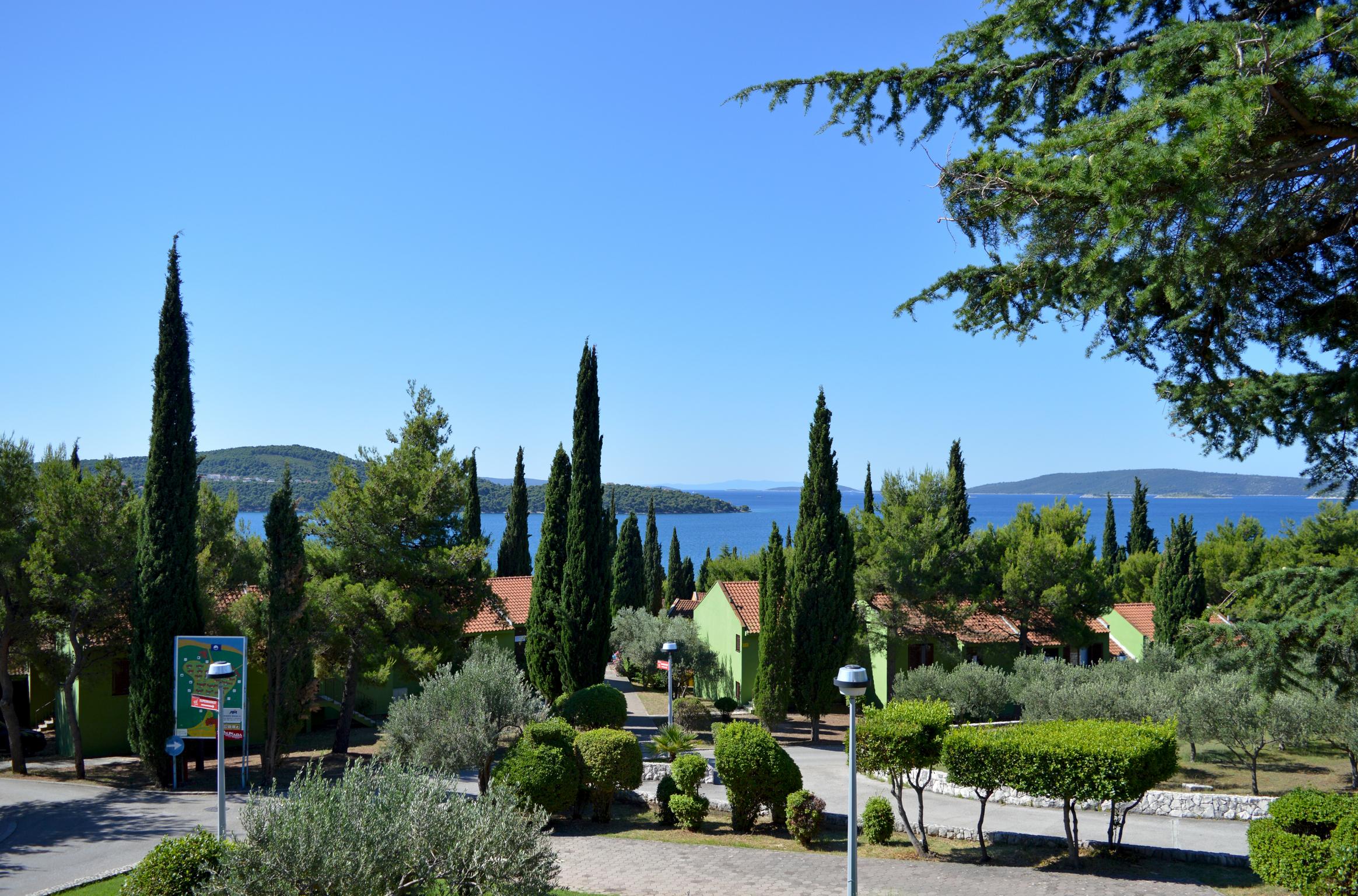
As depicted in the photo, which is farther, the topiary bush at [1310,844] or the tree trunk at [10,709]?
the tree trunk at [10,709]

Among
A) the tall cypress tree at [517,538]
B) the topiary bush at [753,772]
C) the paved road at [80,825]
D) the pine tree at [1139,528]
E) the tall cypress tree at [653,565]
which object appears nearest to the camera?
the paved road at [80,825]

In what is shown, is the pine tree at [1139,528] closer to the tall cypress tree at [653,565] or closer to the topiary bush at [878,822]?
the tall cypress tree at [653,565]

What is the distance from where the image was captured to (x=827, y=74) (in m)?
8.55

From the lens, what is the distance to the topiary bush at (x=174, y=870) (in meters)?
9.23

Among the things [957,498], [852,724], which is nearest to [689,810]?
[852,724]

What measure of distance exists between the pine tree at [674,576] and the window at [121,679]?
39.0 m

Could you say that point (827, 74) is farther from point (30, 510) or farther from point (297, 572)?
point (30, 510)

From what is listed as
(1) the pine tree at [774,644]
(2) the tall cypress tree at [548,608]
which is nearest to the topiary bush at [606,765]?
(2) the tall cypress tree at [548,608]

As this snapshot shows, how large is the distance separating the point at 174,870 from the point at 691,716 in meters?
22.1

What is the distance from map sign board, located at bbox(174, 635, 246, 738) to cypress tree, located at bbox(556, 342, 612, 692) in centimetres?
970

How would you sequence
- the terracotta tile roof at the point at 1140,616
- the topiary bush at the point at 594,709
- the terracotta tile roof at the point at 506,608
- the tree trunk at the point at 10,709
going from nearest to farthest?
the tree trunk at the point at 10,709, the topiary bush at the point at 594,709, the terracotta tile roof at the point at 506,608, the terracotta tile roof at the point at 1140,616

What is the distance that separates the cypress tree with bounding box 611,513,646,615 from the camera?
169 ft

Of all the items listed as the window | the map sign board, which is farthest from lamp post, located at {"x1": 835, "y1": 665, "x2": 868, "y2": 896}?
the window

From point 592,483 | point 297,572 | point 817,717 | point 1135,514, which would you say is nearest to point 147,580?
point 297,572
